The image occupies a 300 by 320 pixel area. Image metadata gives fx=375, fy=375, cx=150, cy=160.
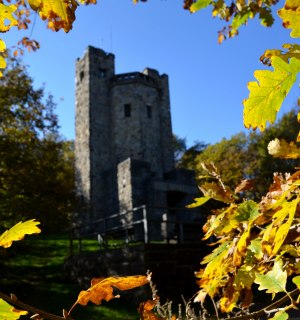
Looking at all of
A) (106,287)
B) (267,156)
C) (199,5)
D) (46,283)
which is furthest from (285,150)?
(267,156)

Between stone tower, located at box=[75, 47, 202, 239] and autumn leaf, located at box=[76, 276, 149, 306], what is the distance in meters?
21.6

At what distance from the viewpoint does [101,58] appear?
2738cm

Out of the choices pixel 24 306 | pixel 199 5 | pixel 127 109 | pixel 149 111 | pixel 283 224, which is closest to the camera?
pixel 24 306

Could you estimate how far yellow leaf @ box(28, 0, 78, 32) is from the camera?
3.47 ft

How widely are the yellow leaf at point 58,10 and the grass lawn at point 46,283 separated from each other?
5207 millimetres

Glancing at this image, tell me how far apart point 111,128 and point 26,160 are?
45.1 ft

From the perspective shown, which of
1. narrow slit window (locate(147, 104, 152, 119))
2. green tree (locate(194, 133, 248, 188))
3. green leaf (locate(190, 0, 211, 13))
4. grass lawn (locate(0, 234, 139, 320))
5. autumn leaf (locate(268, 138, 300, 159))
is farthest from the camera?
green tree (locate(194, 133, 248, 188))

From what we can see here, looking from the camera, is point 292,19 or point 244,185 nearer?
point 292,19

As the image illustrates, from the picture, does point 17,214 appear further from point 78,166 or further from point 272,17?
point 78,166

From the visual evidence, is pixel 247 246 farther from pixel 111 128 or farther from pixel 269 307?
pixel 111 128

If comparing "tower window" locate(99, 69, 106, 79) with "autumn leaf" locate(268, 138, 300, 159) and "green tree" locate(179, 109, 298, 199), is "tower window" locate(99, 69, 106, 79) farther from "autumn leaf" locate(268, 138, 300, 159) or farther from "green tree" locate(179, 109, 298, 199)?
"autumn leaf" locate(268, 138, 300, 159)

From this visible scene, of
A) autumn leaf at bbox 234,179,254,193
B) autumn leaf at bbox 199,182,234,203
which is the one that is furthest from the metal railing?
autumn leaf at bbox 199,182,234,203

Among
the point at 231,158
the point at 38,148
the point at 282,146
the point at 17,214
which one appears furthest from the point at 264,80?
the point at 231,158

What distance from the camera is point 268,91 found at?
3.02 feet
